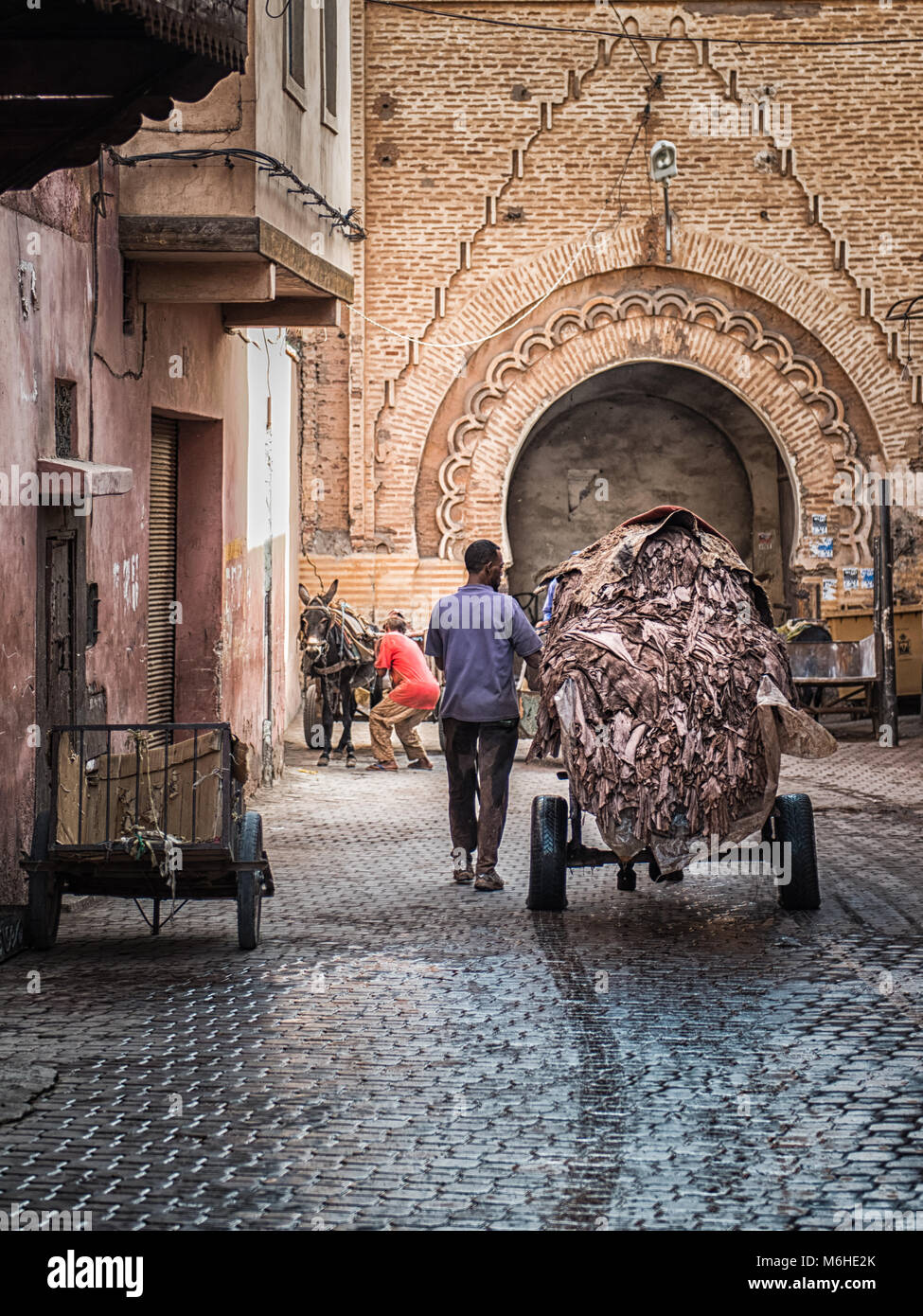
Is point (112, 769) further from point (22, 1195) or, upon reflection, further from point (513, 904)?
point (22, 1195)

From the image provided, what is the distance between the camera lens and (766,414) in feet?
74.8

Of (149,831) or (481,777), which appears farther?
(481,777)

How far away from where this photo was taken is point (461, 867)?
1060cm

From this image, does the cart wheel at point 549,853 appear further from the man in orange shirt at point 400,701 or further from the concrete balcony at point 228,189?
the man in orange shirt at point 400,701

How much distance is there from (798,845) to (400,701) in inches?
339

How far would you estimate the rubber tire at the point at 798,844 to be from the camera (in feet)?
29.9

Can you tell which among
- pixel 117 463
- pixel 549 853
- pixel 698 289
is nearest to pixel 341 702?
pixel 117 463

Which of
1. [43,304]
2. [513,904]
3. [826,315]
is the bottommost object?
[513,904]

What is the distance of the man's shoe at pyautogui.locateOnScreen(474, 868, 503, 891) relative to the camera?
10125 mm

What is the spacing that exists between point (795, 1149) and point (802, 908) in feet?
13.7

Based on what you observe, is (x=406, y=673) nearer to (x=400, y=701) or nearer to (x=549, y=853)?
(x=400, y=701)

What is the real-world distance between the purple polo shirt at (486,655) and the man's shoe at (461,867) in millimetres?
947

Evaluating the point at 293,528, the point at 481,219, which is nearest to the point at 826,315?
the point at 481,219

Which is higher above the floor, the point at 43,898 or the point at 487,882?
the point at 43,898
